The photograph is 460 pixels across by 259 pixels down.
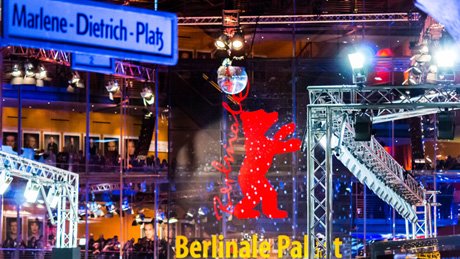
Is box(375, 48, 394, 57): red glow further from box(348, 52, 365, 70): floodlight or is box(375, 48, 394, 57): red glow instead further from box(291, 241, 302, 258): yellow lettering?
box(348, 52, 365, 70): floodlight

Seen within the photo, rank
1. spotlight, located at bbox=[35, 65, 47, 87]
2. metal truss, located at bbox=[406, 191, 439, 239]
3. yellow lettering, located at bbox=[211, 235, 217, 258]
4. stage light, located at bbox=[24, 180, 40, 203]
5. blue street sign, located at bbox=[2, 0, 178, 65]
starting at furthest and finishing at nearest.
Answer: yellow lettering, located at bbox=[211, 235, 217, 258]
spotlight, located at bbox=[35, 65, 47, 87]
metal truss, located at bbox=[406, 191, 439, 239]
stage light, located at bbox=[24, 180, 40, 203]
blue street sign, located at bbox=[2, 0, 178, 65]

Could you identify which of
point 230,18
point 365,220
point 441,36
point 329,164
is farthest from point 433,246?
point 365,220

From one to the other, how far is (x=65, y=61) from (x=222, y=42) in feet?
13.2

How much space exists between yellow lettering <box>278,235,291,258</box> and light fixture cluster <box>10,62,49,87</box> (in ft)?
24.8

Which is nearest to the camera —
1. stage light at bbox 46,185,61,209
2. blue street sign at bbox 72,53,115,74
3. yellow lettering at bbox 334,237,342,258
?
blue street sign at bbox 72,53,115,74

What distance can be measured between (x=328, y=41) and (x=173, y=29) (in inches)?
773

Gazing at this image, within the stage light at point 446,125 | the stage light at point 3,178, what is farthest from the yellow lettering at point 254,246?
the stage light at point 446,125

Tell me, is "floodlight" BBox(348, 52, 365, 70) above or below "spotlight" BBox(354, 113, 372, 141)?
above

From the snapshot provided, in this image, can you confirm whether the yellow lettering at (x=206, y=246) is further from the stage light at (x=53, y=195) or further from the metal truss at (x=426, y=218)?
the stage light at (x=53, y=195)

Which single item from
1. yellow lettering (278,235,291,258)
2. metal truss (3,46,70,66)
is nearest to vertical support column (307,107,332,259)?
yellow lettering (278,235,291,258)

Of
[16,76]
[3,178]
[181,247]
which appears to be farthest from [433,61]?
[16,76]

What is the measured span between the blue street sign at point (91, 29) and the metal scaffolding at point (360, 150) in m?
10.6

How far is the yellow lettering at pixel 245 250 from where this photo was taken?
78.5 feet

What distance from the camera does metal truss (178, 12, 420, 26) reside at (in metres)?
23.5
